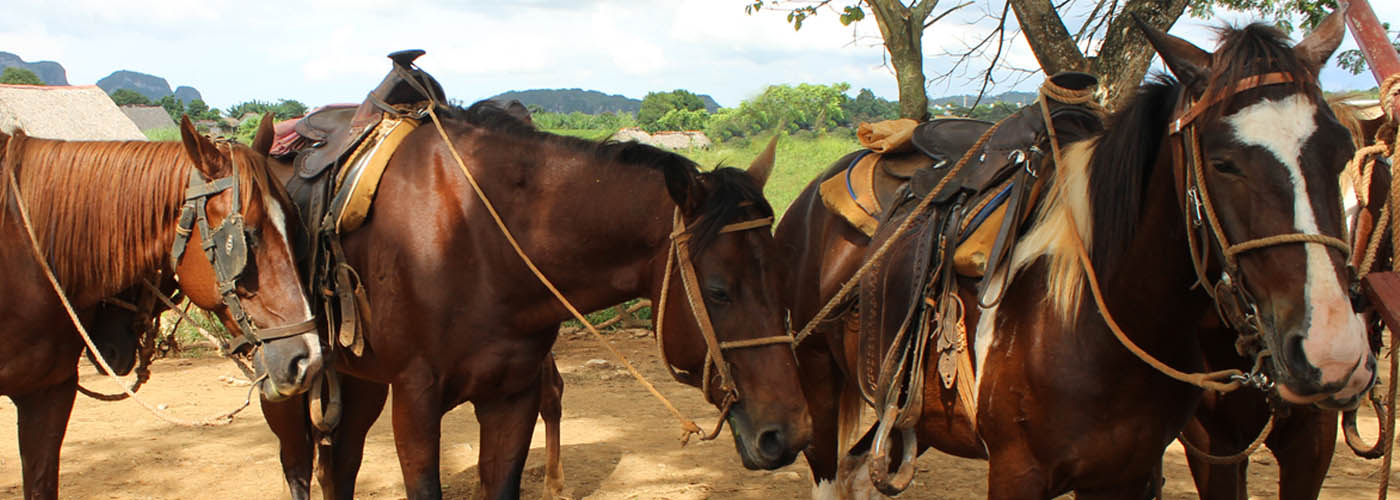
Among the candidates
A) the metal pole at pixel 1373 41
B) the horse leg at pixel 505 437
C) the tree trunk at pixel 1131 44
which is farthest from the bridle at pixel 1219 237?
the tree trunk at pixel 1131 44

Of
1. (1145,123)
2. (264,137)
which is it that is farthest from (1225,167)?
(264,137)

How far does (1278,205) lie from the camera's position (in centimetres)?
182

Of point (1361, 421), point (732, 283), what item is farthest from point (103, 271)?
point (1361, 421)

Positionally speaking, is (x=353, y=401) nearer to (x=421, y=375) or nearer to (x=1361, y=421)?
(x=421, y=375)

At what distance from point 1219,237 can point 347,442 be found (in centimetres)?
349

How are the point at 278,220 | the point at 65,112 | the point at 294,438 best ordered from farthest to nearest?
the point at 65,112, the point at 294,438, the point at 278,220

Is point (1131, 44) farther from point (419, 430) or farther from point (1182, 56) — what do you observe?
point (419, 430)

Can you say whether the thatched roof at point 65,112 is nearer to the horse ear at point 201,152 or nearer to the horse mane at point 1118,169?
the horse ear at point 201,152

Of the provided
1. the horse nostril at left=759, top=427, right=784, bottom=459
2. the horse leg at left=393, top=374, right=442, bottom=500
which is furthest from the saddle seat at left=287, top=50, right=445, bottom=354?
the horse nostril at left=759, top=427, right=784, bottom=459

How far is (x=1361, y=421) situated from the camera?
641cm

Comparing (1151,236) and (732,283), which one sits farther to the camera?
(732,283)

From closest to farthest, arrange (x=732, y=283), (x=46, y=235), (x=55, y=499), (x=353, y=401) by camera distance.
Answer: (x=732, y=283)
(x=46, y=235)
(x=55, y=499)
(x=353, y=401)

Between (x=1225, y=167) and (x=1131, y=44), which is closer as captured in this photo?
(x=1225, y=167)

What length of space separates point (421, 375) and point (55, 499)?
4.70 ft
